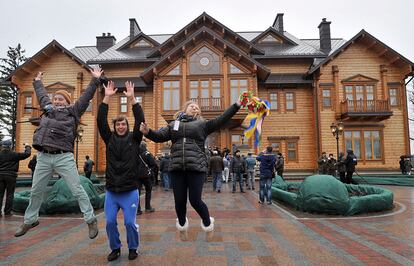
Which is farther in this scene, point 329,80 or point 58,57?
point 58,57

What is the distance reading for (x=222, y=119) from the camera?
436 centimetres

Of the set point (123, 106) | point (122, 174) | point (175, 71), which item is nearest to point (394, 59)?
point (175, 71)

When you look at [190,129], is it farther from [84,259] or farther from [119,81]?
[119,81]

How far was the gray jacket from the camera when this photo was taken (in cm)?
408

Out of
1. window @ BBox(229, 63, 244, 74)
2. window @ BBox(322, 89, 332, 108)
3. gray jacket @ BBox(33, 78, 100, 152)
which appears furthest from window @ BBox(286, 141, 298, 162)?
gray jacket @ BBox(33, 78, 100, 152)

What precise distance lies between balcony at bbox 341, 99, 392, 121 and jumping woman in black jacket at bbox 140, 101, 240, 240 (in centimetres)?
2227

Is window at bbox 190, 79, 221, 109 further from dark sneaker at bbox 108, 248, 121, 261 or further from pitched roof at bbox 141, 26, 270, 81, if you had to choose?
dark sneaker at bbox 108, 248, 121, 261

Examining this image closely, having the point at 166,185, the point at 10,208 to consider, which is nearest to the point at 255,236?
the point at 10,208

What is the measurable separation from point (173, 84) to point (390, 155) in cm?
1795

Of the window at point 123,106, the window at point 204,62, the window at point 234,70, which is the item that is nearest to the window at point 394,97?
the window at point 234,70

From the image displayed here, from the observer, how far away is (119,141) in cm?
432

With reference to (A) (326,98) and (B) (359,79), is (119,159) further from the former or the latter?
(B) (359,79)

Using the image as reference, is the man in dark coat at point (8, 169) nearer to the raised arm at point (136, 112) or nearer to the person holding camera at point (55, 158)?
the person holding camera at point (55, 158)

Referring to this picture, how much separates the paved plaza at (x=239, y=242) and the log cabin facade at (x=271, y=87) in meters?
16.0
